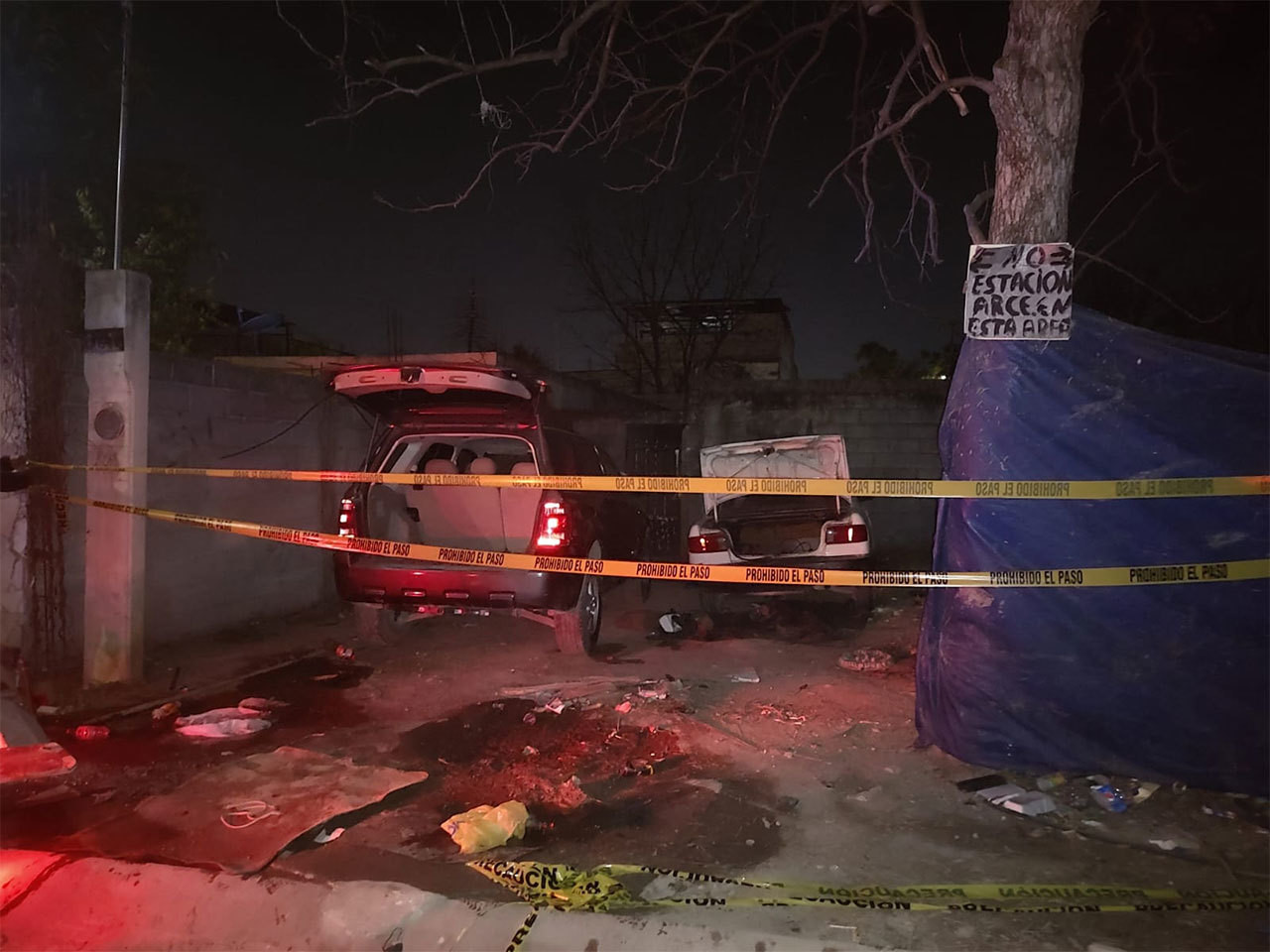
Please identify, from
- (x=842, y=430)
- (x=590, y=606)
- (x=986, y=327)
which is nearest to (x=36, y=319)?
(x=590, y=606)

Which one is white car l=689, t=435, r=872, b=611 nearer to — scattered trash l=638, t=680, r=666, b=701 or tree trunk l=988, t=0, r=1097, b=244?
scattered trash l=638, t=680, r=666, b=701

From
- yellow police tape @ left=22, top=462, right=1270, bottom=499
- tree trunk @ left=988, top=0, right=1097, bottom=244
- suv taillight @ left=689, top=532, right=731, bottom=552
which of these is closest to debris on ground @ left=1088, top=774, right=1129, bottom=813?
yellow police tape @ left=22, top=462, right=1270, bottom=499

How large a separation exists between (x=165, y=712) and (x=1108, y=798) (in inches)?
199

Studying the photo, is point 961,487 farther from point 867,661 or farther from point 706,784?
point 867,661

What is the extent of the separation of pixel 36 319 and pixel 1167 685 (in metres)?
6.85

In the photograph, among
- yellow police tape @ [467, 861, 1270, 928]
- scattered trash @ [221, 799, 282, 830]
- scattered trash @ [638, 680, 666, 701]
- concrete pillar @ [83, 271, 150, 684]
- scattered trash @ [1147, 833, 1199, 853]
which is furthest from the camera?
concrete pillar @ [83, 271, 150, 684]

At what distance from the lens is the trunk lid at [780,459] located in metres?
7.60

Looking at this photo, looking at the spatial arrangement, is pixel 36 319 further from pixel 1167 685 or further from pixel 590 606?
pixel 1167 685

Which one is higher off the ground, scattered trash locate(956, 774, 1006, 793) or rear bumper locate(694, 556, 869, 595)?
rear bumper locate(694, 556, 869, 595)

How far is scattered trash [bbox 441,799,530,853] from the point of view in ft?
10.9

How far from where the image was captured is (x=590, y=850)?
332 centimetres

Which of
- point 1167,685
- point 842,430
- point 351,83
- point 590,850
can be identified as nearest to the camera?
point 590,850

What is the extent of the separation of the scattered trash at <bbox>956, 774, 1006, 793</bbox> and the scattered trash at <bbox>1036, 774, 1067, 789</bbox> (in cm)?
16

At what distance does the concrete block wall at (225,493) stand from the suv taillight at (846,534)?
4678 mm
